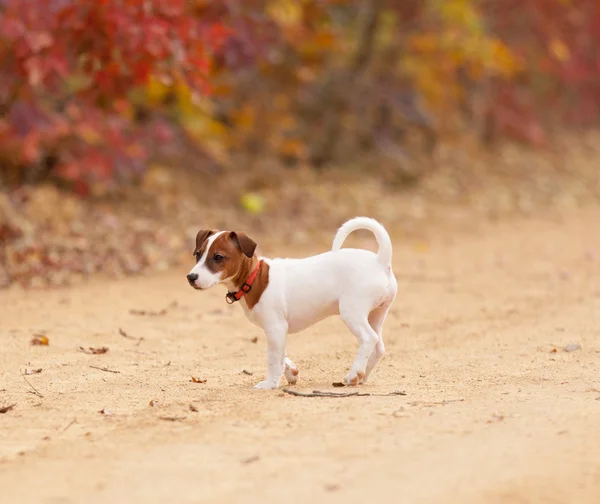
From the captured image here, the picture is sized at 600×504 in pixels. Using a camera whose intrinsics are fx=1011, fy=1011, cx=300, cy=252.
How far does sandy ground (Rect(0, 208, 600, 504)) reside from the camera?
398cm

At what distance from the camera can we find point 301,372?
6156 millimetres

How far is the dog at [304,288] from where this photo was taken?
5.42 meters

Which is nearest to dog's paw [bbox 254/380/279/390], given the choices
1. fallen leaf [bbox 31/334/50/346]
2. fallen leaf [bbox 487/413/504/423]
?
fallen leaf [bbox 487/413/504/423]

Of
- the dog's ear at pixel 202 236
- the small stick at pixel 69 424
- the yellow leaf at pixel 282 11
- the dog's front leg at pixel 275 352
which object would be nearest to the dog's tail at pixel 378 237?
the dog's front leg at pixel 275 352

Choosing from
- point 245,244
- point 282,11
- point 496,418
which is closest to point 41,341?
point 245,244

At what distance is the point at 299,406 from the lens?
5.02 meters

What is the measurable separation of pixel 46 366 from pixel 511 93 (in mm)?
15105

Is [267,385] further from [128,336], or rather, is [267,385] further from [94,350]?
[128,336]

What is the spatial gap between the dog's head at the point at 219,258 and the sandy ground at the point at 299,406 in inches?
24.7

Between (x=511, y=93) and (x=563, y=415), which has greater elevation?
(x=511, y=93)

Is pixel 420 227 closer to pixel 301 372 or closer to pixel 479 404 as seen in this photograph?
pixel 301 372

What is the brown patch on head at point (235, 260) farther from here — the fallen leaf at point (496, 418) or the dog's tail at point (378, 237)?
the fallen leaf at point (496, 418)

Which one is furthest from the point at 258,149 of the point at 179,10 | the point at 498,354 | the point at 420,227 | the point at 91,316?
the point at 498,354

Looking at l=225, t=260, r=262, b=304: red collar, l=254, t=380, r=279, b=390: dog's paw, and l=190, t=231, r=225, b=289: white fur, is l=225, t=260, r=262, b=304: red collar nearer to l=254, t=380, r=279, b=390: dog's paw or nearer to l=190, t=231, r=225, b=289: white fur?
l=190, t=231, r=225, b=289: white fur
